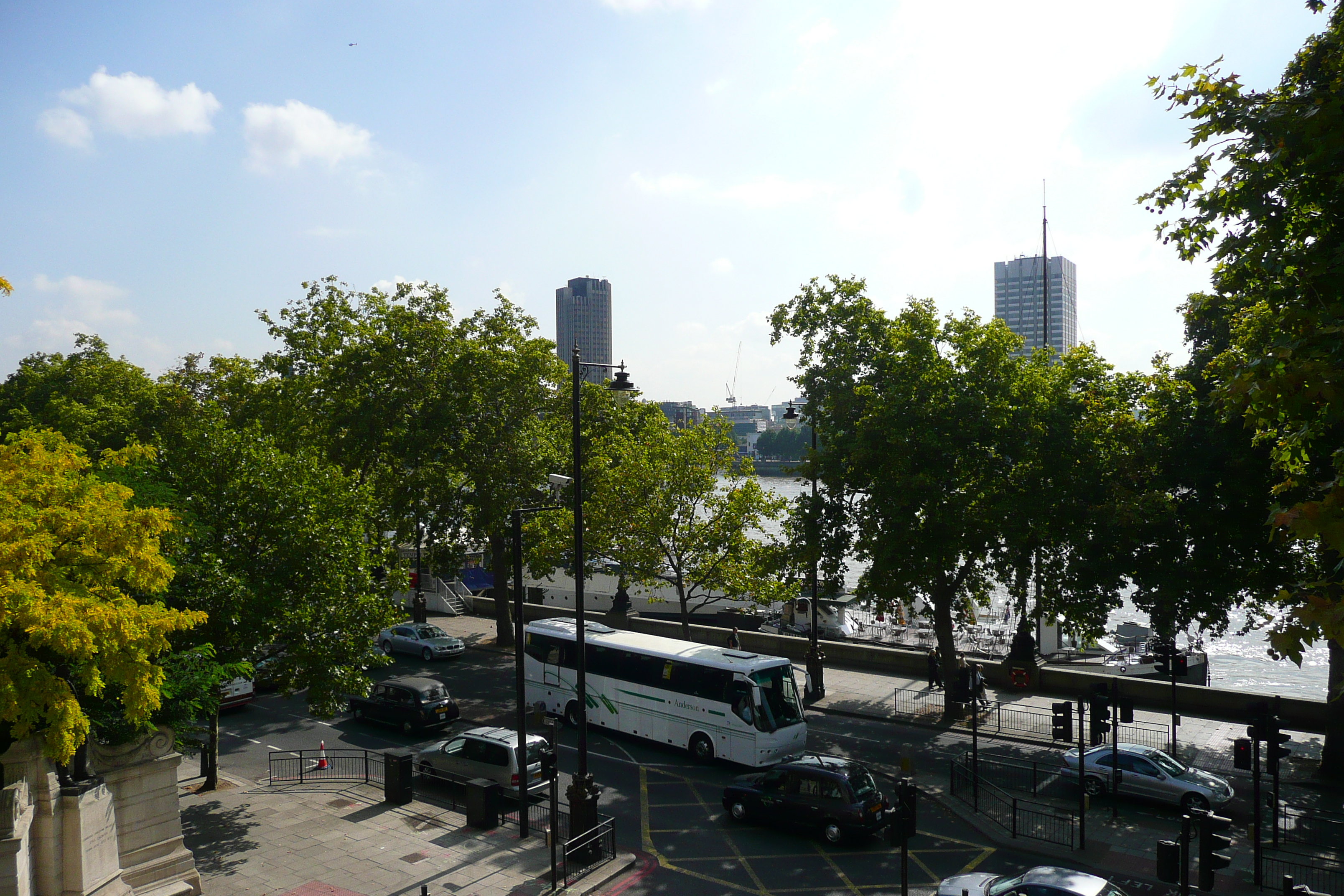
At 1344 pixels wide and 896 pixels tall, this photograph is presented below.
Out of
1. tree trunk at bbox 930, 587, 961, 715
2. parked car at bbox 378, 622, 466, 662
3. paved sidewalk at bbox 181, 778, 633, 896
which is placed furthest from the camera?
parked car at bbox 378, 622, 466, 662

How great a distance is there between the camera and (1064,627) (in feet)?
76.7

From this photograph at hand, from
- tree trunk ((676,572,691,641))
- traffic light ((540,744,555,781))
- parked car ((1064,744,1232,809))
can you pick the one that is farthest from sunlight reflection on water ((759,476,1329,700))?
traffic light ((540,744,555,781))

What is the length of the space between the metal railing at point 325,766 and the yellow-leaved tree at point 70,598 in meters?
8.50

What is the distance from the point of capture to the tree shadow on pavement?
51.8 ft

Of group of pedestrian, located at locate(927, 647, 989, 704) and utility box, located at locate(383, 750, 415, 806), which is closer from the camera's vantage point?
utility box, located at locate(383, 750, 415, 806)

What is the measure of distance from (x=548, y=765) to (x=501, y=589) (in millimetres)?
18498

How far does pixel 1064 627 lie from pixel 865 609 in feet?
22.1

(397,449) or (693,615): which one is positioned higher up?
(397,449)

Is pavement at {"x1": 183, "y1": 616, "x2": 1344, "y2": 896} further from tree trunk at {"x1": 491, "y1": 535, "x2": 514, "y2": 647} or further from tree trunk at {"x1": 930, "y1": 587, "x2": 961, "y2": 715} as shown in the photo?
tree trunk at {"x1": 491, "y1": 535, "x2": 514, "y2": 647}

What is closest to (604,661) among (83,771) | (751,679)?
(751,679)

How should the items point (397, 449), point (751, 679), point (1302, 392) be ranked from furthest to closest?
1. point (397, 449)
2. point (751, 679)
3. point (1302, 392)

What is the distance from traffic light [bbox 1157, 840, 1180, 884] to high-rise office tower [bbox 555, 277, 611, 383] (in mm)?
72953

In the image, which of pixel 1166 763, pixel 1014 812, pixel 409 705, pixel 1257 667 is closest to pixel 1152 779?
pixel 1166 763

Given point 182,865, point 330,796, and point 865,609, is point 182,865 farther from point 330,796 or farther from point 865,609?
point 865,609
